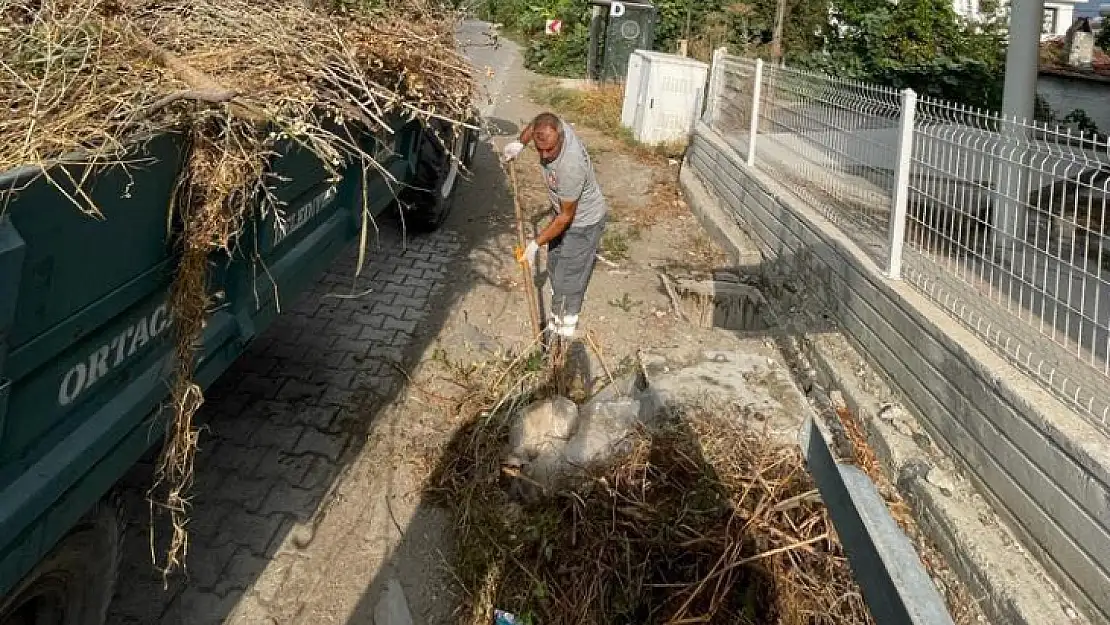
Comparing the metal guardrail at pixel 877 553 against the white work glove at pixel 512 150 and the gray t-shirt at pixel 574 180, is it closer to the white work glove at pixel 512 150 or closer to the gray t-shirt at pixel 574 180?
the gray t-shirt at pixel 574 180

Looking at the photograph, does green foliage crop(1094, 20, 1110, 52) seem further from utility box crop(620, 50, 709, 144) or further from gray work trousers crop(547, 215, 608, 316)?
gray work trousers crop(547, 215, 608, 316)

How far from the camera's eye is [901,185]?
411 cm

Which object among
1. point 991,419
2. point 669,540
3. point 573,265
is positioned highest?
point 573,265

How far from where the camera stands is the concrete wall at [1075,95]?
1350cm

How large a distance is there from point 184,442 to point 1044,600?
2758mm

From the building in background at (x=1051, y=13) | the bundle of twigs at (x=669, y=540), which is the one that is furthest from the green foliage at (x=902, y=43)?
the bundle of twigs at (x=669, y=540)

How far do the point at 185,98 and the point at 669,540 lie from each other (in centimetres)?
225

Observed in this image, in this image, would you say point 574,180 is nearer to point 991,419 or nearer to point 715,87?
point 991,419

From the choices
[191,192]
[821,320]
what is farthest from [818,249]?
[191,192]

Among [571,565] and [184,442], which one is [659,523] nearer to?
[571,565]

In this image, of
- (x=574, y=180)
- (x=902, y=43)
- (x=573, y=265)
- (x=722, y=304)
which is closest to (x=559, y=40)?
(x=902, y=43)

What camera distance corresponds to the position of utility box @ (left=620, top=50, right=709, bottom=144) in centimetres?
1077

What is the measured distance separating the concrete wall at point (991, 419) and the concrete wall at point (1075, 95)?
36.1ft

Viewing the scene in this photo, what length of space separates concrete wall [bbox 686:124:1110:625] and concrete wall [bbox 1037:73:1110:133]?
36.1 feet
